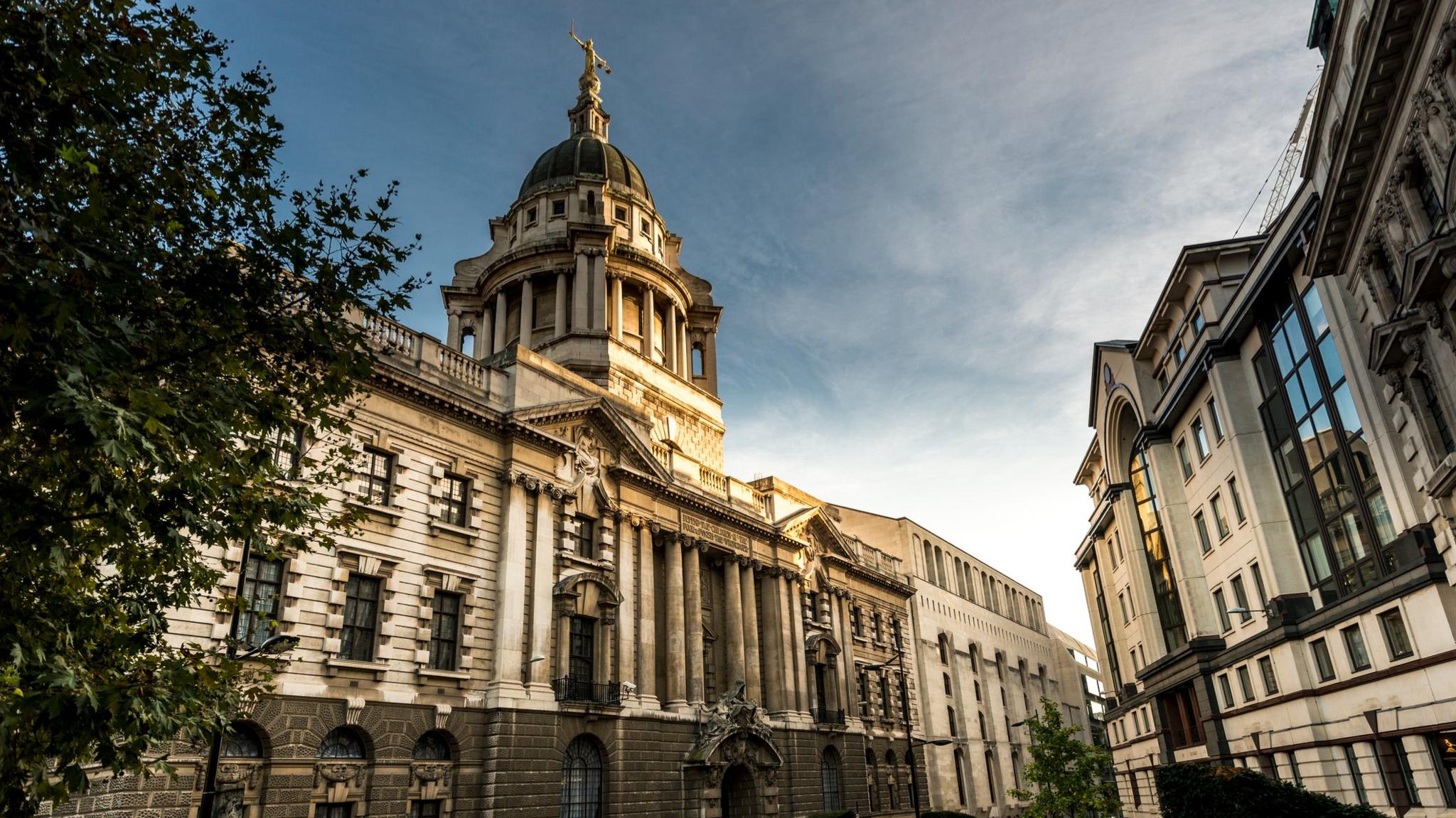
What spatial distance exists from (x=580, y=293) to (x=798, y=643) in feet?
68.2

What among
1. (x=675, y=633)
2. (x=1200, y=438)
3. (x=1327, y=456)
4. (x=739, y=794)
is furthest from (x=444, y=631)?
(x=1200, y=438)

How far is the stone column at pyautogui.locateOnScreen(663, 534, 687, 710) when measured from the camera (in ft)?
115

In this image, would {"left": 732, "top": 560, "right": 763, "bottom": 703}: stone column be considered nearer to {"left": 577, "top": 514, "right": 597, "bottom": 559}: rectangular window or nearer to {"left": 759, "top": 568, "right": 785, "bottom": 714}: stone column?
{"left": 759, "top": 568, "right": 785, "bottom": 714}: stone column

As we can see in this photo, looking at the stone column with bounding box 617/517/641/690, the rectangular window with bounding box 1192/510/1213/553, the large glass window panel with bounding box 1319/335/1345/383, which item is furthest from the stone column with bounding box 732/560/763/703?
the large glass window panel with bounding box 1319/335/1345/383

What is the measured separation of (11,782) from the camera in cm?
1088

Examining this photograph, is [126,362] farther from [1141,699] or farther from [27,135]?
[1141,699]

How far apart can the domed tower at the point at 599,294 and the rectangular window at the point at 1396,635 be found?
88.8 feet

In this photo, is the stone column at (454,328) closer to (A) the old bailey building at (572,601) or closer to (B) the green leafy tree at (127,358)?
(A) the old bailey building at (572,601)

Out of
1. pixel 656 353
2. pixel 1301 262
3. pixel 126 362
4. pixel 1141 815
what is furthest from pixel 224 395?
pixel 1141 815

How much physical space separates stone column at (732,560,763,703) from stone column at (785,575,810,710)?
2.24 meters

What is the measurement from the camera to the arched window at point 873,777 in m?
46.7

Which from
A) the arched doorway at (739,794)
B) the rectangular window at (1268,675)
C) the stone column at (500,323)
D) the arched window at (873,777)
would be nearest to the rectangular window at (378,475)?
the arched doorway at (739,794)

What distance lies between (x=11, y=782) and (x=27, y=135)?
789 cm

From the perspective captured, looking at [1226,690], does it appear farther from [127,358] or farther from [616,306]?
[127,358]
